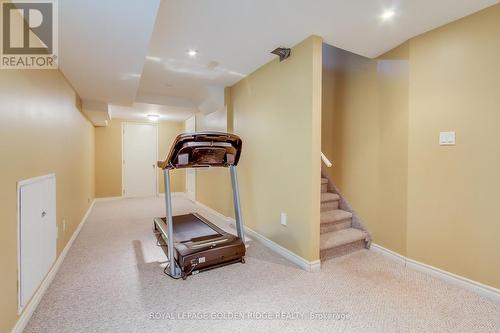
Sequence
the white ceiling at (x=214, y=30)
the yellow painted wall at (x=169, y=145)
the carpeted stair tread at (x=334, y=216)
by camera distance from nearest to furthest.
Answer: the white ceiling at (x=214, y=30) → the carpeted stair tread at (x=334, y=216) → the yellow painted wall at (x=169, y=145)

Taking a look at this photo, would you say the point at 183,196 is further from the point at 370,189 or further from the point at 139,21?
the point at 139,21

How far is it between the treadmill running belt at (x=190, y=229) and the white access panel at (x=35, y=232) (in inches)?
45.1

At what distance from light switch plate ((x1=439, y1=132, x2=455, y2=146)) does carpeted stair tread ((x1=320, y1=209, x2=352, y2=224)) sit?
136 centimetres

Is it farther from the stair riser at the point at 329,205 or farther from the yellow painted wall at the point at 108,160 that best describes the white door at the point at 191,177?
the stair riser at the point at 329,205

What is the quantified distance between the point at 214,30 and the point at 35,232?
224 centimetres

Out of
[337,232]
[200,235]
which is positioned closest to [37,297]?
[200,235]

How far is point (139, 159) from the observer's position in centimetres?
668

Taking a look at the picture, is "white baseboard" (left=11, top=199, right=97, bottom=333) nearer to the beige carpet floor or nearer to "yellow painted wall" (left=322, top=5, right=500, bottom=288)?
the beige carpet floor

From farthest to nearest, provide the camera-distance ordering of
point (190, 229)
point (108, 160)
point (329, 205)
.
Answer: point (108, 160)
point (329, 205)
point (190, 229)

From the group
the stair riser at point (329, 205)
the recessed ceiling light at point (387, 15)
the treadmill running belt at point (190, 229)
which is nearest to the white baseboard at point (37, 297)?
the treadmill running belt at point (190, 229)

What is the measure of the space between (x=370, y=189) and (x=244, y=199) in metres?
1.72

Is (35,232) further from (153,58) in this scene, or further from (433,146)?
(433,146)

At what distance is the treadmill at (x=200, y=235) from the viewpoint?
2307 millimetres

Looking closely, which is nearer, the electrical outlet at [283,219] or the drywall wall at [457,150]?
the drywall wall at [457,150]
